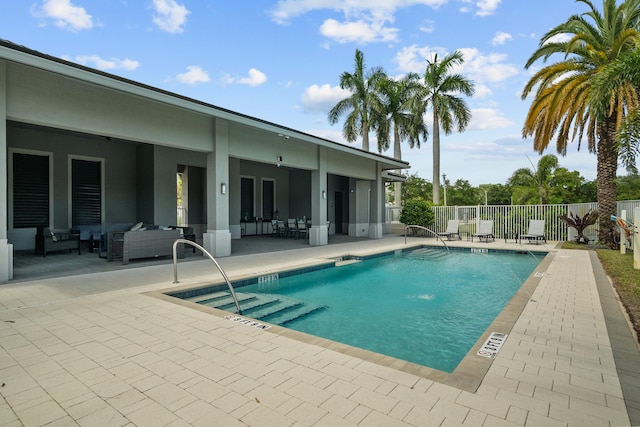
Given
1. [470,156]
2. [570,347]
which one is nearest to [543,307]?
[570,347]

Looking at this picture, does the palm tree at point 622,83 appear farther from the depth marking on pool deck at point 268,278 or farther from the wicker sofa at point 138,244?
the wicker sofa at point 138,244

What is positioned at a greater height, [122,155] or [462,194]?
[462,194]

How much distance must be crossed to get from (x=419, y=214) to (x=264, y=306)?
45.3ft

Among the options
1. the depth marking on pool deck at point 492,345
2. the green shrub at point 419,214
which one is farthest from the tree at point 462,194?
the depth marking on pool deck at point 492,345

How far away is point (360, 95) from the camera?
82.8ft

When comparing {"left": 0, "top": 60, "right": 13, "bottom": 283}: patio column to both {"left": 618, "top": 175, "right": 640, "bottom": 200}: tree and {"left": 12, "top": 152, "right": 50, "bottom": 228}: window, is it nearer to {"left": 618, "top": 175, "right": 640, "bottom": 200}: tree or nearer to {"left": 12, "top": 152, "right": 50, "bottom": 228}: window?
{"left": 12, "top": 152, "right": 50, "bottom": 228}: window

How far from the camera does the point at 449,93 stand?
903 inches

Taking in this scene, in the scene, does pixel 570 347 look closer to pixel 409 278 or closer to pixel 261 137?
pixel 409 278

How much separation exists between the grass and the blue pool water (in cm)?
175

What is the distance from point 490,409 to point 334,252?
9.45m

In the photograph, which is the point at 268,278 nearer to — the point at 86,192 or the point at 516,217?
the point at 86,192

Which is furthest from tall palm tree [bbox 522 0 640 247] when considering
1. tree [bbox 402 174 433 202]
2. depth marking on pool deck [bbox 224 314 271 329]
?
tree [bbox 402 174 433 202]

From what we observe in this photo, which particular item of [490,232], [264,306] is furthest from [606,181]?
[264,306]

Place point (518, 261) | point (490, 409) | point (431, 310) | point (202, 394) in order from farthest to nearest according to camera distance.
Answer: point (518, 261)
point (431, 310)
point (202, 394)
point (490, 409)
